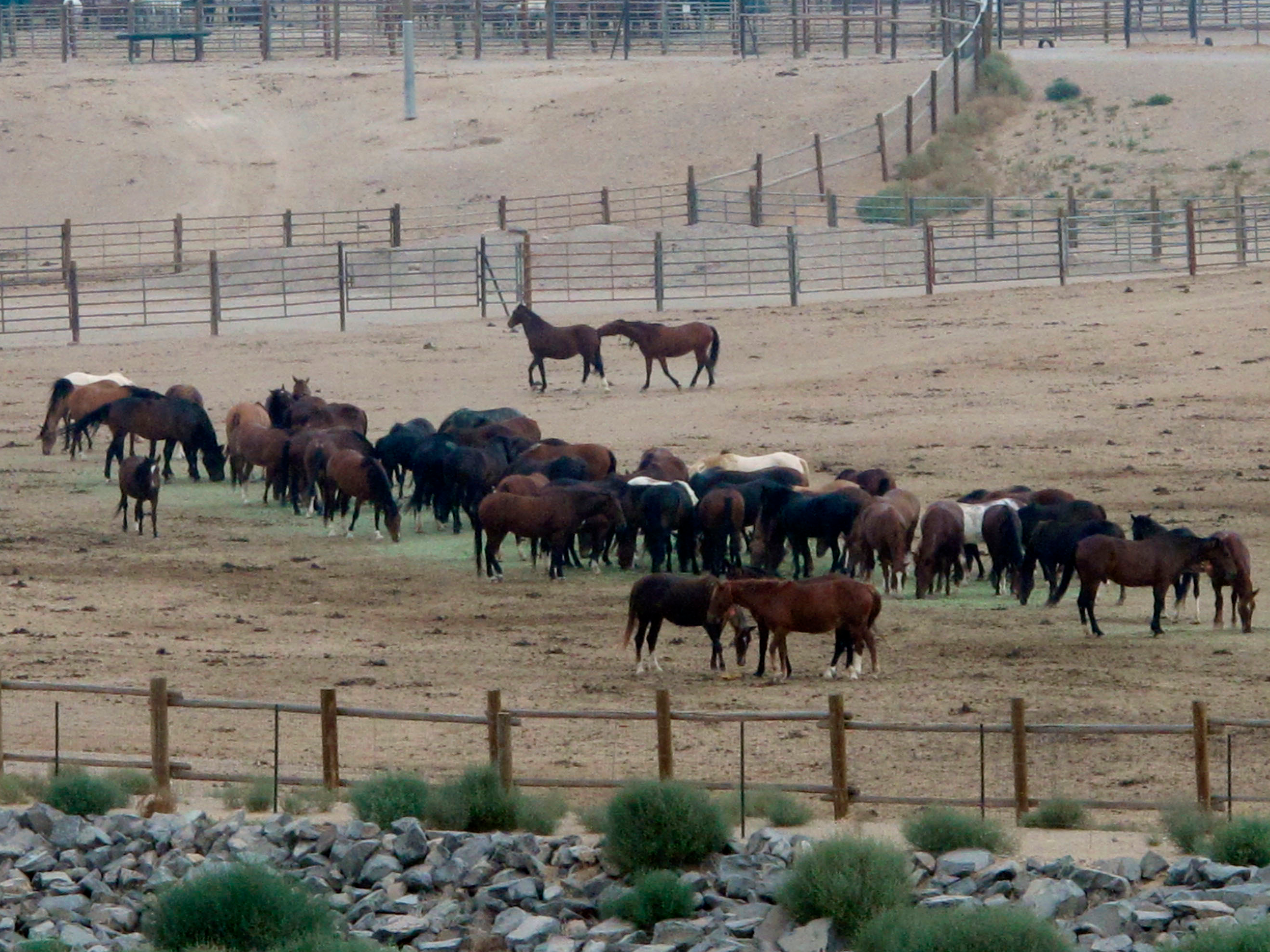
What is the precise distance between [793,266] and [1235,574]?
62.8ft

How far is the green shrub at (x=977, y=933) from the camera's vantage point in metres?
10.1

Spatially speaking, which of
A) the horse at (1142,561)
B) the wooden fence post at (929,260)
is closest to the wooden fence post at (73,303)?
the wooden fence post at (929,260)

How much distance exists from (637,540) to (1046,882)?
34.0ft

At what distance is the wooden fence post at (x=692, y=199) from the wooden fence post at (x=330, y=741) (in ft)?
101

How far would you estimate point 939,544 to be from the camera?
17.8 metres

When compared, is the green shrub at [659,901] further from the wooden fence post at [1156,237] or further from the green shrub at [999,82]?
the green shrub at [999,82]

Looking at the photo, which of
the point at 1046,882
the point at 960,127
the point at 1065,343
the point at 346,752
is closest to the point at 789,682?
the point at 346,752

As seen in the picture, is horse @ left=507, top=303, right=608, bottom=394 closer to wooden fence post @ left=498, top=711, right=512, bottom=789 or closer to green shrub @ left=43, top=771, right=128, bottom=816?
green shrub @ left=43, top=771, right=128, bottom=816

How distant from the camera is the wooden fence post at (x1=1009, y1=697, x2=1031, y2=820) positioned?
441 inches

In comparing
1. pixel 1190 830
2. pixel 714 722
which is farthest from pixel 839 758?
pixel 714 722

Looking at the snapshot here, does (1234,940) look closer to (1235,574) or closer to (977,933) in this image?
(977,933)

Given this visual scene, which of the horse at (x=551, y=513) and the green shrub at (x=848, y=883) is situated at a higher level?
the horse at (x=551, y=513)

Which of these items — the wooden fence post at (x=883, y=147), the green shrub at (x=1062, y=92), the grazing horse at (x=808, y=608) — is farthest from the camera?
the green shrub at (x=1062, y=92)

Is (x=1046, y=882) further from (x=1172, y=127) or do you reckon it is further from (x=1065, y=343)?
(x=1172, y=127)
